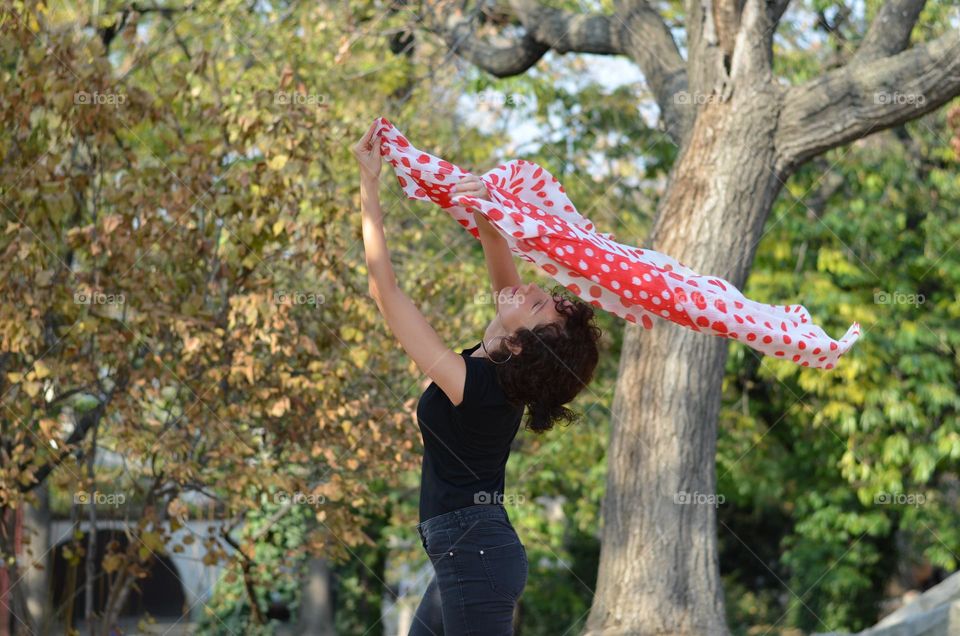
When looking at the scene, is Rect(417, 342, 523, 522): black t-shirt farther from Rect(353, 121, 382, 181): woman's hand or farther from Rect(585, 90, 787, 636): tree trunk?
Rect(585, 90, 787, 636): tree trunk

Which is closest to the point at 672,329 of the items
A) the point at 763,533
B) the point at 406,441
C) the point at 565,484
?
the point at 406,441

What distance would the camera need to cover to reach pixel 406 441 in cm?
617

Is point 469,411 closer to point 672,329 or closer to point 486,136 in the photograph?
point 672,329

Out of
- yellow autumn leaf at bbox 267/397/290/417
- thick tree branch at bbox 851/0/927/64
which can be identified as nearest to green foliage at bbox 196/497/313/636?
yellow autumn leaf at bbox 267/397/290/417

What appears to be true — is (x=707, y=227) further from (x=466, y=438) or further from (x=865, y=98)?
(x=466, y=438)

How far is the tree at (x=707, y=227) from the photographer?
5.92 metres

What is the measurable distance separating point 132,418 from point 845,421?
6910 millimetres

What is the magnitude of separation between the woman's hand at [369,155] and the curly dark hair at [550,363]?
1.93ft

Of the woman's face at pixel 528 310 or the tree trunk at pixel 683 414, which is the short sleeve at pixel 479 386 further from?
the tree trunk at pixel 683 414

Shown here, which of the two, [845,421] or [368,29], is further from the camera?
[845,421]

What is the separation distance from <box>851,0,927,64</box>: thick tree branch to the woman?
3.71 meters

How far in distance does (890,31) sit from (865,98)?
0.51m

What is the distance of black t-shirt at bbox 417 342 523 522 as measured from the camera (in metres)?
3.10

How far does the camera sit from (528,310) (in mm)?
3223
